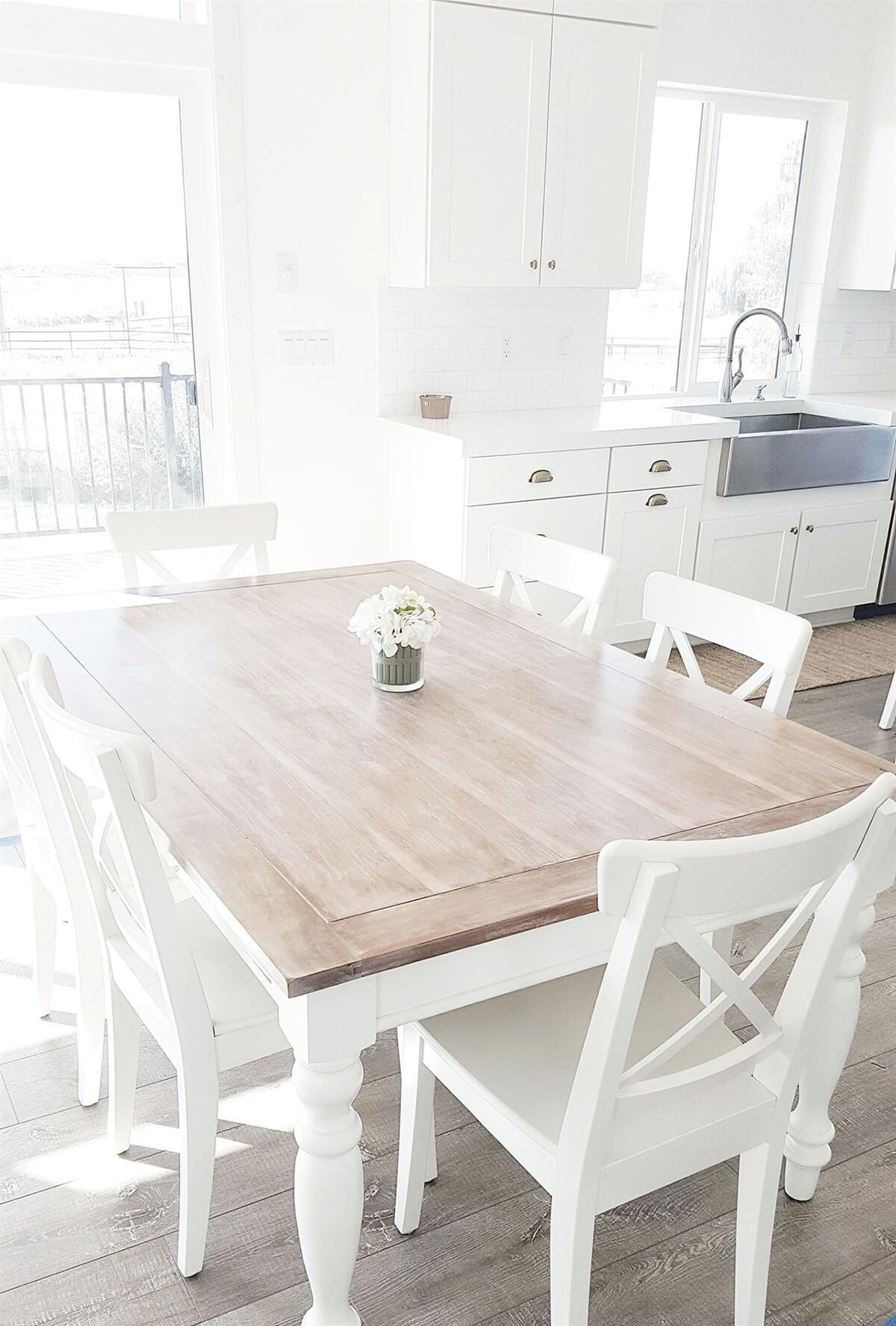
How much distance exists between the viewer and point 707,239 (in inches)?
190

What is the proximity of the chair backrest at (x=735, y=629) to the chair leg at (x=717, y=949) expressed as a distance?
42 cm

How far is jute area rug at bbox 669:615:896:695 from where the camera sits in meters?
4.25

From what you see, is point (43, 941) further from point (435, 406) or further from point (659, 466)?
point (659, 466)

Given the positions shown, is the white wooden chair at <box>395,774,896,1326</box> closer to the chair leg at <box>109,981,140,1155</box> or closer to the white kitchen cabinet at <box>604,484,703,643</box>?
the chair leg at <box>109,981,140,1155</box>

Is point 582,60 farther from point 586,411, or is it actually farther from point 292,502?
point 292,502

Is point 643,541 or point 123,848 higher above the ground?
point 123,848

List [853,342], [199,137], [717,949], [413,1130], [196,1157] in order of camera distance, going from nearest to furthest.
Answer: [196,1157], [413,1130], [717,949], [199,137], [853,342]

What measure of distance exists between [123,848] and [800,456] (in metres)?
3.67

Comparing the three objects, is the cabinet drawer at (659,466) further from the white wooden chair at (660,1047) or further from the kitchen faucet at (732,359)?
the white wooden chair at (660,1047)

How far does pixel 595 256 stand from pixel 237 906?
3303 mm

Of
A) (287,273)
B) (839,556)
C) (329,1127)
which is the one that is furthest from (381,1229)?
(839,556)

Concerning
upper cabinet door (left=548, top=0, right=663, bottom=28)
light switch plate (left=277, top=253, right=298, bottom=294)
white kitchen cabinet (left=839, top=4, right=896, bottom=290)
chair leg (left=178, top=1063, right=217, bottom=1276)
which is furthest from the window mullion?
chair leg (left=178, top=1063, right=217, bottom=1276)

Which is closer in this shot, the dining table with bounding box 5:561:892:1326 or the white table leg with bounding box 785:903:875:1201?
the dining table with bounding box 5:561:892:1326

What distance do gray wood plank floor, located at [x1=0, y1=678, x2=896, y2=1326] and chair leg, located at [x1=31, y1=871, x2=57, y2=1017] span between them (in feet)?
0.41
